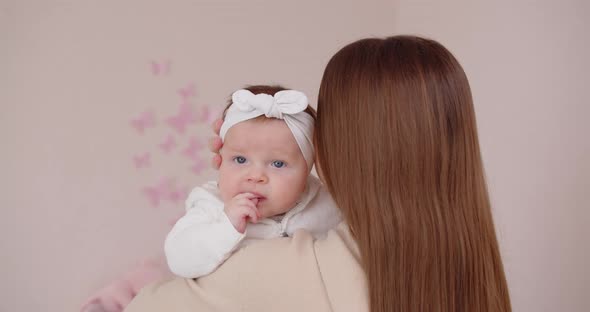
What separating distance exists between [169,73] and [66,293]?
3.14 ft

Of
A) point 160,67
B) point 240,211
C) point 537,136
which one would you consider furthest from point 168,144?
point 537,136

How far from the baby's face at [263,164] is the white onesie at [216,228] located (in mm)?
59

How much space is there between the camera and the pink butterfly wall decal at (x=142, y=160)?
7.68 ft

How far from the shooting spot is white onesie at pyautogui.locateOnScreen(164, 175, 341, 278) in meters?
1.16

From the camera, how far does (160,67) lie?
2.37 metres

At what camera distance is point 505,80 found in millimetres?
2092

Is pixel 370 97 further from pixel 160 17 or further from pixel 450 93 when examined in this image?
pixel 160 17

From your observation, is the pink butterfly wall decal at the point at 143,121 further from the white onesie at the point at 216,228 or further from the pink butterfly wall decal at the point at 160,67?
the white onesie at the point at 216,228

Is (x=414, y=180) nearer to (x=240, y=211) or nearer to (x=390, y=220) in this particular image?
(x=390, y=220)

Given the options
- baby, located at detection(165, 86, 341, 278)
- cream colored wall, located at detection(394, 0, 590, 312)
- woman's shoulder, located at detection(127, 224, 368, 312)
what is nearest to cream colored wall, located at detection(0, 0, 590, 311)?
cream colored wall, located at detection(394, 0, 590, 312)

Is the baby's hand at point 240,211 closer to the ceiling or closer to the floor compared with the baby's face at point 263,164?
closer to the floor

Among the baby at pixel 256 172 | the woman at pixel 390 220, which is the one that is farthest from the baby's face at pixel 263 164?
the woman at pixel 390 220

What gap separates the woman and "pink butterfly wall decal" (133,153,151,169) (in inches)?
48.1

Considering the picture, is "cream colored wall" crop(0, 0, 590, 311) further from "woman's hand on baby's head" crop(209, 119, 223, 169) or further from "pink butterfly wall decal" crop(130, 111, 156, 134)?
"woman's hand on baby's head" crop(209, 119, 223, 169)
